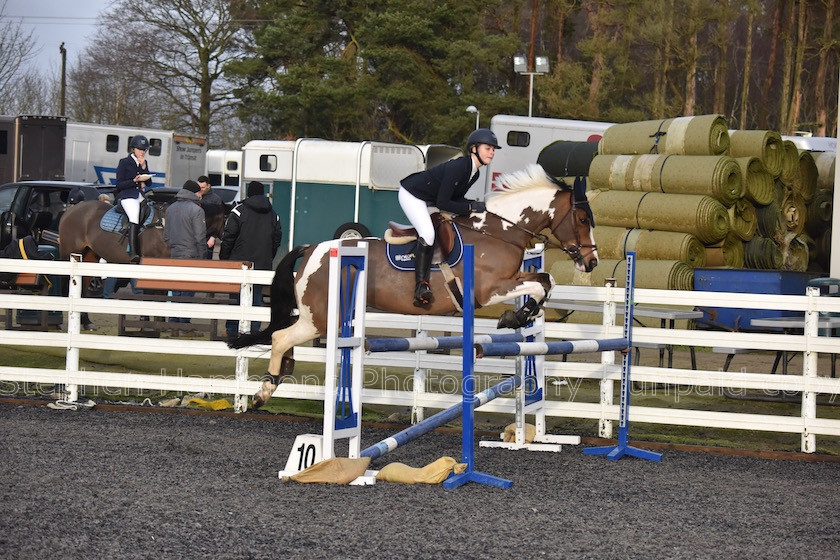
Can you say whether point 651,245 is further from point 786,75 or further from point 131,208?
point 786,75

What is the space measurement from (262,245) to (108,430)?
190 inches

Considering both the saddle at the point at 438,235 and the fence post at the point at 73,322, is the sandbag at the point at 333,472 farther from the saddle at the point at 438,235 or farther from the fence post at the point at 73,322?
the fence post at the point at 73,322

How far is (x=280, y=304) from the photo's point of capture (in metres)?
8.35

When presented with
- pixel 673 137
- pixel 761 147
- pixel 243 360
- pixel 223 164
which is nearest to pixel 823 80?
pixel 223 164

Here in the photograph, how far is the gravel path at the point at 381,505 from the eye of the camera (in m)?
4.98

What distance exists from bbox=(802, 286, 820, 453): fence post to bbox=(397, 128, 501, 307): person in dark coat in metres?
2.53

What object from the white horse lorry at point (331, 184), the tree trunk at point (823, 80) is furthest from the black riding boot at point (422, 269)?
the tree trunk at point (823, 80)

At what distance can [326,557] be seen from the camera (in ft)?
15.5

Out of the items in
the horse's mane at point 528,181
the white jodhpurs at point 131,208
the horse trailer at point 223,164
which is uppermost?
the horse trailer at point 223,164

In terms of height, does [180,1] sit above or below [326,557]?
above

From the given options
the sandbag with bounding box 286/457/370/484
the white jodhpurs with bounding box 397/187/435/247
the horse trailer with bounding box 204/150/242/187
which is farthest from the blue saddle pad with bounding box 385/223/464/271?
the horse trailer with bounding box 204/150/242/187

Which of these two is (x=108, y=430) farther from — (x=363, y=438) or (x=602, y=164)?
(x=602, y=164)

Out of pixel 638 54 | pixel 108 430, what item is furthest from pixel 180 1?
pixel 108 430

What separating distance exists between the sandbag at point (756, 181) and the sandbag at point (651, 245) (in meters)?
1.03
